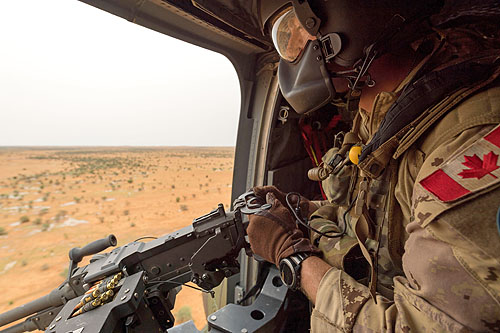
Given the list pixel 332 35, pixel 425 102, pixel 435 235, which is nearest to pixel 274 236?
pixel 435 235

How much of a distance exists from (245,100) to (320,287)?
1790 mm

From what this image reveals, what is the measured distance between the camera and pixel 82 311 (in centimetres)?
118

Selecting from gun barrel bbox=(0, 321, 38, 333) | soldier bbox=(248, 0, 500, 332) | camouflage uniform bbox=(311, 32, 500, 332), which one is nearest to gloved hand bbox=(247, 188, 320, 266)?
soldier bbox=(248, 0, 500, 332)

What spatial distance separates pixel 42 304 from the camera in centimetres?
154

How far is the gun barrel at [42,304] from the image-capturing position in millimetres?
1494

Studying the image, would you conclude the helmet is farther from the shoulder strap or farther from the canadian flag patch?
the canadian flag patch

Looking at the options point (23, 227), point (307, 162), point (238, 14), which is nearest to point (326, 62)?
point (238, 14)

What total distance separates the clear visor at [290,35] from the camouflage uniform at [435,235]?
47 centimetres

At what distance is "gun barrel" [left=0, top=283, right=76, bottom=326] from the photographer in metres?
1.49

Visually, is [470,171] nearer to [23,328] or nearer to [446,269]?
[446,269]

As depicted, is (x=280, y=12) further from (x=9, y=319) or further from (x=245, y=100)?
(x=9, y=319)

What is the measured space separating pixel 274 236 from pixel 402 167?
63 cm

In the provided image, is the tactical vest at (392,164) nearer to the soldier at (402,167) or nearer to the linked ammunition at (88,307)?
the soldier at (402,167)

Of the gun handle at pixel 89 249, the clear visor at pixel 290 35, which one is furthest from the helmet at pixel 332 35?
the gun handle at pixel 89 249
